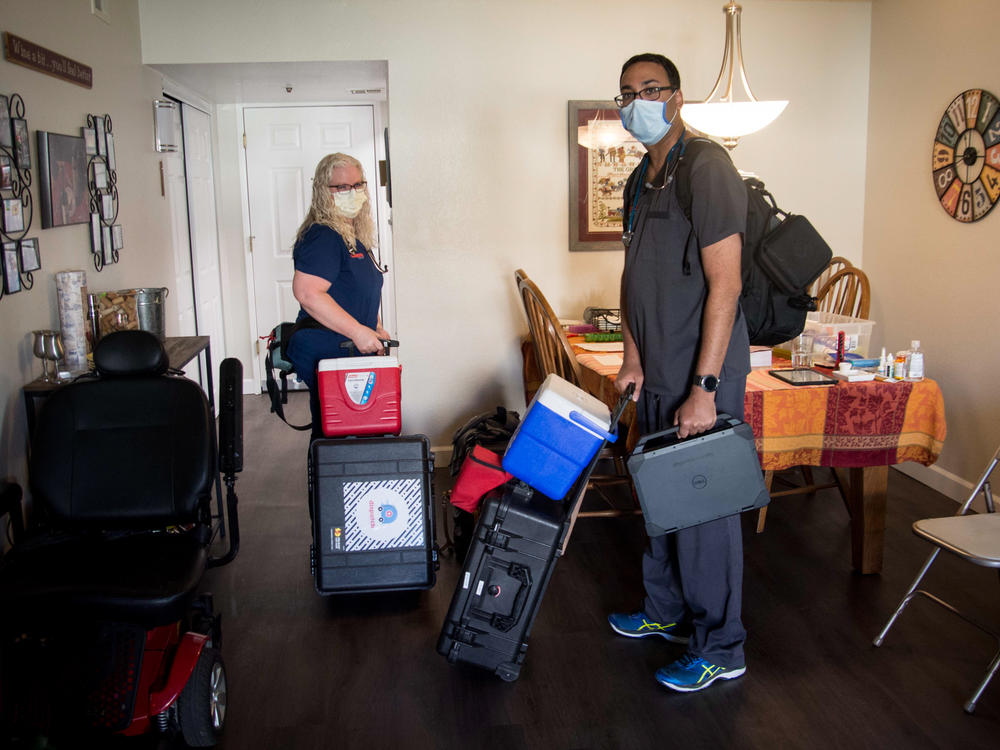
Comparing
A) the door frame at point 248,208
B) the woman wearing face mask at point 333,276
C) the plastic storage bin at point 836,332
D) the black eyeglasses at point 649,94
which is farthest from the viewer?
the door frame at point 248,208

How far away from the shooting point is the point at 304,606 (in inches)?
114

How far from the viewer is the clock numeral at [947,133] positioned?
3.73 meters

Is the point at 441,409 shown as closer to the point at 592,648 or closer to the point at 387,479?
the point at 387,479

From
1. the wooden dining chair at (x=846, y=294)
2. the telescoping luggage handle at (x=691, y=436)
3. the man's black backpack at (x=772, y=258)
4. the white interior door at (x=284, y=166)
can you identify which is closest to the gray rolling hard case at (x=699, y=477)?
the telescoping luggage handle at (x=691, y=436)

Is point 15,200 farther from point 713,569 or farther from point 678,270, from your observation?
point 713,569

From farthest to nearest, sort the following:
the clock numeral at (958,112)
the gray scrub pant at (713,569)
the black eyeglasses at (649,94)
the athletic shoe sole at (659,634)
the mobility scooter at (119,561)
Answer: the clock numeral at (958,112)
the athletic shoe sole at (659,634)
the gray scrub pant at (713,569)
the black eyeglasses at (649,94)
the mobility scooter at (119,561)

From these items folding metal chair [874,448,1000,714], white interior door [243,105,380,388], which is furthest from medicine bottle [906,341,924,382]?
white interior door [243,105,380,388]

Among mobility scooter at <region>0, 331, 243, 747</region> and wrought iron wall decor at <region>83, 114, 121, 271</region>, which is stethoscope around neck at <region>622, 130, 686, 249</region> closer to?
mobility scooter at <region>0, 331, 243, 747</region>

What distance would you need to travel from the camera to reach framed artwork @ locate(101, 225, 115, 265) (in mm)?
3609

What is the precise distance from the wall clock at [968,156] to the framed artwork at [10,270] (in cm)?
367

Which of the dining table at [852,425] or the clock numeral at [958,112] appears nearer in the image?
the dining table at [852,425]

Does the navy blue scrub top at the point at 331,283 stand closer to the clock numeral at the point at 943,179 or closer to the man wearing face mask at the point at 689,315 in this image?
the man wearing face mask at the point at 689,315

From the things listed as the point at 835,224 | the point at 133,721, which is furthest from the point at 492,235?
the point at 133,721

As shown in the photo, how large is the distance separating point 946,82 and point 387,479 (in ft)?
9.94
